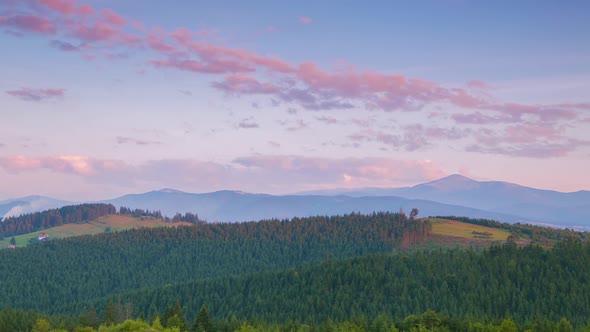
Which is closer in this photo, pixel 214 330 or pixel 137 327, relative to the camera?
pixel 137 327

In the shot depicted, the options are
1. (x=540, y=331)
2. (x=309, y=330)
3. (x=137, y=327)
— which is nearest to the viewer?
(x=137, y=327)

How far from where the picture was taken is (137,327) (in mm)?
121938

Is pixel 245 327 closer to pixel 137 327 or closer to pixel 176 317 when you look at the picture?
pixel 176 317

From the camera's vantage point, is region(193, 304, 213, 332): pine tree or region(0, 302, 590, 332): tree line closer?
region(0, 302, 590, 332): tree line

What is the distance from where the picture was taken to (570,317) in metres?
Result: 183

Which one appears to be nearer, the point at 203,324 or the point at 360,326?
the point at 203,324

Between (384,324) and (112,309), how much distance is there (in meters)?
81.3

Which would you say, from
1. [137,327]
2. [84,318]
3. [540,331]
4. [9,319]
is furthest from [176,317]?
[540,331]

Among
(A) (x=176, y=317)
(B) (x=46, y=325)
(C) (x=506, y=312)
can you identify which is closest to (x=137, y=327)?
(A) (x=176, y=317)

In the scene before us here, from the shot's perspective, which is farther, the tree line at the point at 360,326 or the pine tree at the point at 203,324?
the pine tree at the point at 203,324

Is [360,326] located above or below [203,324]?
below

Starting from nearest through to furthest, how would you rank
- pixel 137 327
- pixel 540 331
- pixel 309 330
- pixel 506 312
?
pixel 137 327 < pixel 540 331 < pixel 309 330 < pixel 506 312

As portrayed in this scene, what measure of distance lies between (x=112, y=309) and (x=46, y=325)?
22.4 metres

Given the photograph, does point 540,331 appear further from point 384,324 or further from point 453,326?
point 384,324
